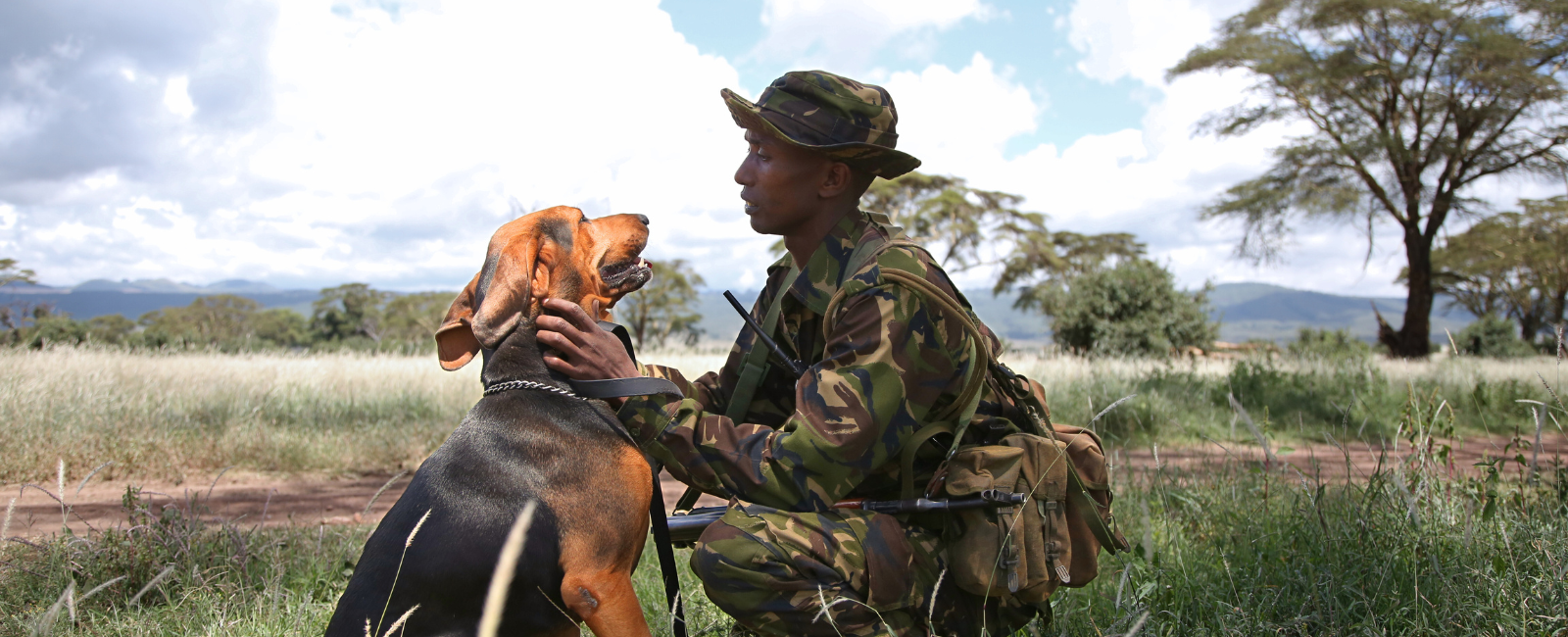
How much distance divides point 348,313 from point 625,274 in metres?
46.7

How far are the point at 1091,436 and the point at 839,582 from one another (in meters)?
1.08

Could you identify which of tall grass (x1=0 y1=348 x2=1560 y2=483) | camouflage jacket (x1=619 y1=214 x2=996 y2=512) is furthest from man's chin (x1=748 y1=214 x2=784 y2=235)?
tall grass (x1=0 y1=348 x2=1560 y2=483)

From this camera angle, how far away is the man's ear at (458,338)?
2.32 m

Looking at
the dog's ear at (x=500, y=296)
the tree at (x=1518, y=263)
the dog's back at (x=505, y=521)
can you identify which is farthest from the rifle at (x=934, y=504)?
the tree at (x=1518, y=263)

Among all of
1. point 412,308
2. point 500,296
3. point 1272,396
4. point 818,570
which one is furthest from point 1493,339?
point 412,308

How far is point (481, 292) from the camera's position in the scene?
2.36 metres

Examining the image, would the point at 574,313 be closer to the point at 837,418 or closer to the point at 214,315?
the point at 837,418

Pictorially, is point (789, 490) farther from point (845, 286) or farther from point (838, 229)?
point (838, 229)

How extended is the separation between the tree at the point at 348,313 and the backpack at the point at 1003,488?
130ft

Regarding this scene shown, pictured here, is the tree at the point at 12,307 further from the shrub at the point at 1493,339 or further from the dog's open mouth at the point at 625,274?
the shrub at the point at 1493,339

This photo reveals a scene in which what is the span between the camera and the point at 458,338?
7.73ft

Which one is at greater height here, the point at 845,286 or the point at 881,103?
the point at 881,103

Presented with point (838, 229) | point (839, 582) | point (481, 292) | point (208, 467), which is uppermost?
point (838, 229)

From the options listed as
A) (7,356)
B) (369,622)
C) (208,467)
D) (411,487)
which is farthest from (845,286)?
(7,356)
